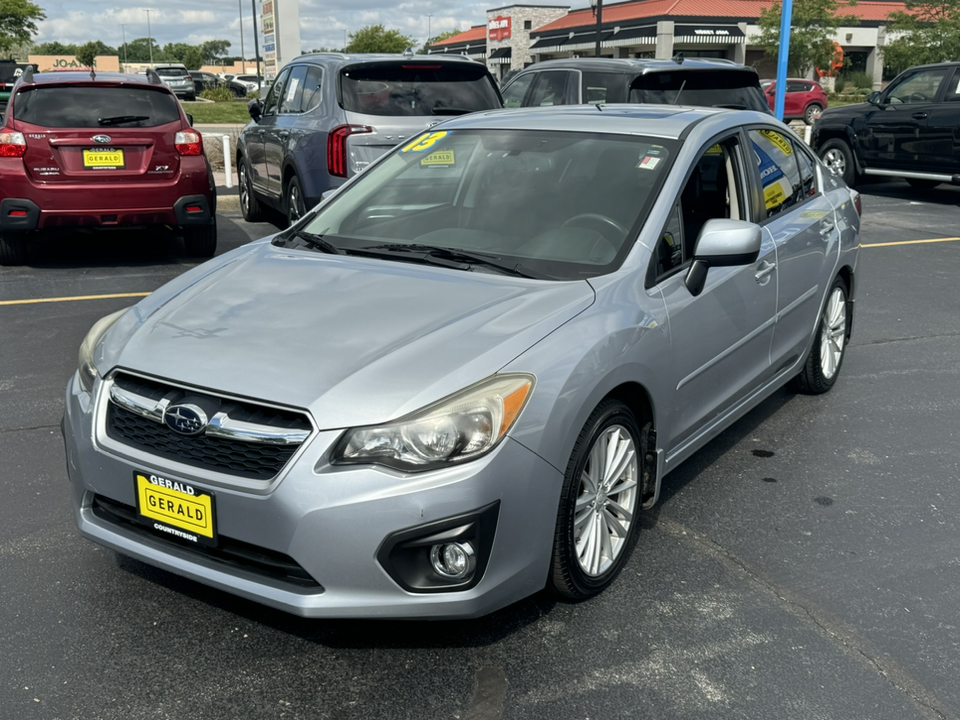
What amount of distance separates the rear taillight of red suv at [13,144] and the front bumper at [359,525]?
628 centimetres

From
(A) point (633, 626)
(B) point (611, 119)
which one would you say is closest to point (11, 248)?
(B) point (611, 119)

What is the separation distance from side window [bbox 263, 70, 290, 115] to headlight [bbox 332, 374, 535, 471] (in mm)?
8087

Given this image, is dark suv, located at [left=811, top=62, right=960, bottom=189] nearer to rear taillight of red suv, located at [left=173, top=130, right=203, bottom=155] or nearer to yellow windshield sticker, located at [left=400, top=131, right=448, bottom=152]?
rear taillight of red suv, located at [left=173, top=130, right=203, bottom=155]

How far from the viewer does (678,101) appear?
33.5ft

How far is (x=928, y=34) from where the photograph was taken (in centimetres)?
3744

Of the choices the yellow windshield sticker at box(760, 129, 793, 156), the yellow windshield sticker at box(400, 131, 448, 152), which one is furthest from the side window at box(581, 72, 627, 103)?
the yellow windshield sticker at box(400, 131, 448, 152)

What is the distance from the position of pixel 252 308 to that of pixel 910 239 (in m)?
9.85

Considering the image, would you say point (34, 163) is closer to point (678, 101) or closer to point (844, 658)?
point (678, 101)

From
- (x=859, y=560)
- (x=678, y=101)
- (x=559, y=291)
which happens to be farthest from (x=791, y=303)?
(x=678, y=101)

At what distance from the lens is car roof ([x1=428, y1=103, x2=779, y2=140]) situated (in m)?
4.29

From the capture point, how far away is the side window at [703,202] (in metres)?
3.88

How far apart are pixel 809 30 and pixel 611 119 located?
1908 inches

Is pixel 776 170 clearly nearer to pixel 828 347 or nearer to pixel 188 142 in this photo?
pixel 828 347

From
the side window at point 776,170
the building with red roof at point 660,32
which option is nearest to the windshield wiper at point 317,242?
the side window at point 776,170
